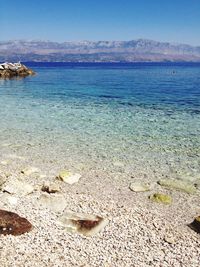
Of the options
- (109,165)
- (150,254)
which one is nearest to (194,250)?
(150,254)

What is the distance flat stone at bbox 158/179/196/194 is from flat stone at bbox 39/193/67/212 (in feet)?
14.0

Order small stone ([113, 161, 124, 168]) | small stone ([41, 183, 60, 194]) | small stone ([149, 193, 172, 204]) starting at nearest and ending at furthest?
small stone ([149, 193, 172, 204])
small stone ([41, 183, 60, 194])
small stone ([113, 161, 124, 168])

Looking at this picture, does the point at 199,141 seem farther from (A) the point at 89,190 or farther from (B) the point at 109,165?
(A) the point at 89,190

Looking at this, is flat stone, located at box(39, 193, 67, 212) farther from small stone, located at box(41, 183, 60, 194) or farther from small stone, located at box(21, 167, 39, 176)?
small stone, located at box(21, 167, 39, 176)

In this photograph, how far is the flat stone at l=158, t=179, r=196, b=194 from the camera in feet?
41.4

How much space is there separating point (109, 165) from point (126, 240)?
6538 mm

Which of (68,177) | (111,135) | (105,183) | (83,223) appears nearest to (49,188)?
(68,177)

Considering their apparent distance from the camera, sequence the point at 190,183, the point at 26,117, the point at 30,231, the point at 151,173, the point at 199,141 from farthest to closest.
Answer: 1. the point at 26,117
2. the point at 199,141
3. the point at 151,173
4. the point at 190,183
5. the point at 30,231

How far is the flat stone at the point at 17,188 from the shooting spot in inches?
468

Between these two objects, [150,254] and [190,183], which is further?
[190,183]

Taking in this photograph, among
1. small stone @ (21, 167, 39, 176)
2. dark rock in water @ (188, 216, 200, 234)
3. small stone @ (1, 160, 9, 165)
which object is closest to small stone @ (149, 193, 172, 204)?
dark rock in water @ (188, 216, 200, 234)

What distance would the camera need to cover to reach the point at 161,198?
11852mm

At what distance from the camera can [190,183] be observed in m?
13.3

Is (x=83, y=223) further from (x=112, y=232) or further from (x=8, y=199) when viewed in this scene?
(x=8, y=199)
